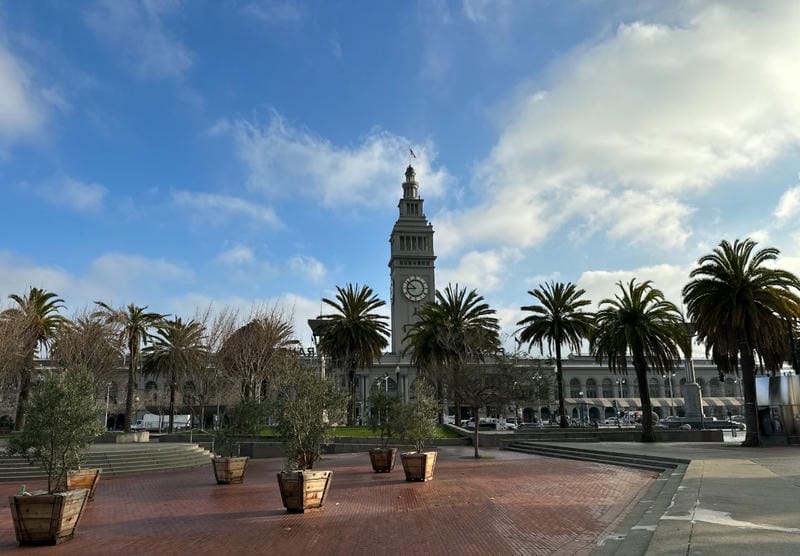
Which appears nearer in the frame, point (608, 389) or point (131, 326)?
point (131, 326)

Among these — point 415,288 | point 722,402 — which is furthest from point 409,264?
point 722,402

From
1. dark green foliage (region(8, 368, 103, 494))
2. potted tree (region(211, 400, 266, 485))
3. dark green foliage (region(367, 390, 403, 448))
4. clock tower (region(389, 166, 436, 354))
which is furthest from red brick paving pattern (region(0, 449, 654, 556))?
clock tower (region(389, 166, 436, 354))

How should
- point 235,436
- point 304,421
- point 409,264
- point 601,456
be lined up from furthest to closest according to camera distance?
point 409,264 < point 601,456 < point 235,436 < point 304,421

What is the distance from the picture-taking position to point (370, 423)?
24844 millimetres

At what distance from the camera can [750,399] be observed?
28.2 metres

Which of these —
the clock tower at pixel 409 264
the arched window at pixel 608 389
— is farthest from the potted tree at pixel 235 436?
the arched window at pixel 608 389

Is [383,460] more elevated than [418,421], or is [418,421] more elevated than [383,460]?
[418,421]

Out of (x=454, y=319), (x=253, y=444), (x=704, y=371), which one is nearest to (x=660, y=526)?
(x=253, y=444)

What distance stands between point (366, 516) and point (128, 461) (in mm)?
14442

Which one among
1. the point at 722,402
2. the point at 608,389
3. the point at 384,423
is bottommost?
the point at 722,402

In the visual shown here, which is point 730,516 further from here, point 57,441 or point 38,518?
point 57,441

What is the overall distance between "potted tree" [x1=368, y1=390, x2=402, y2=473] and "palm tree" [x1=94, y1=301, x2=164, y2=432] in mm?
22728

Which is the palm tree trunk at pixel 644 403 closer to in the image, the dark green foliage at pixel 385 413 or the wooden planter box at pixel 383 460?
the dark green foliage at pixel 385 413

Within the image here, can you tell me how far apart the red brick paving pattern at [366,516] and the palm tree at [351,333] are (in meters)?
24.2
